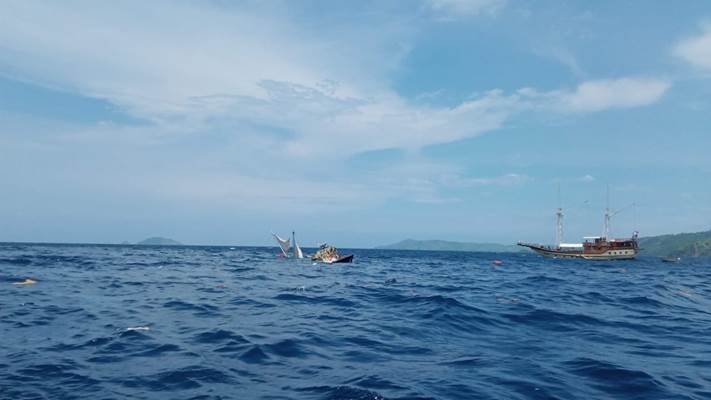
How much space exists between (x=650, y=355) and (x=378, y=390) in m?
8.82

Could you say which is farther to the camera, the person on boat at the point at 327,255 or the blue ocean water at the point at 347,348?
the person on boat at the point at 327,255

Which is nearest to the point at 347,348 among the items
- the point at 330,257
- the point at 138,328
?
the point at 138,328

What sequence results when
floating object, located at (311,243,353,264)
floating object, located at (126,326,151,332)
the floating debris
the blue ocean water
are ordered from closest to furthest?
the blue ocean water → floating object, located at (126,326,151,332) → the floating debris → floating object, located at (311,243,353,264)

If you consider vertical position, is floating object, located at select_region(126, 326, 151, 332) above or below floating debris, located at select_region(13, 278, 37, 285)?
below

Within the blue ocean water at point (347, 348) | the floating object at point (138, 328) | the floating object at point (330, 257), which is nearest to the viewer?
the blue ocean water at point (347, 348)

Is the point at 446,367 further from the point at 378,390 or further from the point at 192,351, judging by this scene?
the point at 192,351

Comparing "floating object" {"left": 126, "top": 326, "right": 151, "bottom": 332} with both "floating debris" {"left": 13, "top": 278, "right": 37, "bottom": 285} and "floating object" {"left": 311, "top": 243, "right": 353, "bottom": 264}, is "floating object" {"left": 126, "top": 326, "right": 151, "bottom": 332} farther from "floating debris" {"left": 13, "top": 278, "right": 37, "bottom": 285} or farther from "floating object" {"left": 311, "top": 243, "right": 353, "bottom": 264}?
"floating object" {"left": 311, "top": 243, "right": 353, "bottom": 264}

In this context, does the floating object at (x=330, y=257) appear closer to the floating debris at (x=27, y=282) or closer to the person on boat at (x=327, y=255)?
the person on boat at (x=327, y=255)

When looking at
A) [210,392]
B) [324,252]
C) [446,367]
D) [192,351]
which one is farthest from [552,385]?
[324,252]

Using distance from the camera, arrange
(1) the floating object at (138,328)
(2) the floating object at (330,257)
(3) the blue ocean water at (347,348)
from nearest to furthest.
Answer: (3) the blue ocean water at (347,348), (1) the floating object at (138,328), (2) the floating object at (330,257)

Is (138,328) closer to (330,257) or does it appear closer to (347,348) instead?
(347,348)

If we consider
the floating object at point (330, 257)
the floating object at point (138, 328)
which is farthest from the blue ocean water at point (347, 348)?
the floating object at point (330, 257)

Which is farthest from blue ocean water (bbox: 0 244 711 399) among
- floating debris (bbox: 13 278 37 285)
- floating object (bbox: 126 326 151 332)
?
floating debris (bbox: 13 278 37 285)

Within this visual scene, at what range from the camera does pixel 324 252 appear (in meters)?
71.2
